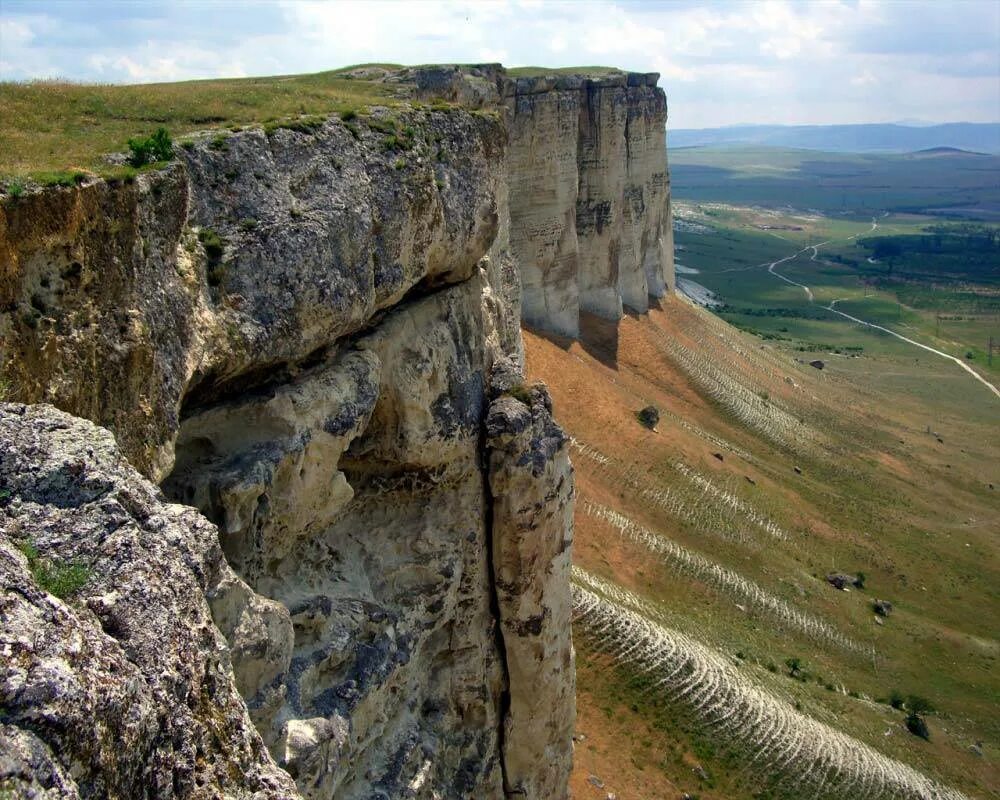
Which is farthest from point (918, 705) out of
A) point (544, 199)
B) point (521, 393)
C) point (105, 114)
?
point (105, 114)

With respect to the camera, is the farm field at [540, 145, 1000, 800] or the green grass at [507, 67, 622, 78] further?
the green grass at [507, 67, 622, 78]

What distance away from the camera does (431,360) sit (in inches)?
599

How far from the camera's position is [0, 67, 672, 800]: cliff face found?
792 centimetres

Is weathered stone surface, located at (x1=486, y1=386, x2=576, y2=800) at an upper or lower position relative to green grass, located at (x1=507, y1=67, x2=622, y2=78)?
lower

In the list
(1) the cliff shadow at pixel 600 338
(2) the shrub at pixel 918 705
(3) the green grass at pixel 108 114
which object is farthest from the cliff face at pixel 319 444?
(1) the cliff shadow at pixel 600 338

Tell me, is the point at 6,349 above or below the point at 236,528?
above

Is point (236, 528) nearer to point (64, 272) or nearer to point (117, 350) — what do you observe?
point (117, 350)

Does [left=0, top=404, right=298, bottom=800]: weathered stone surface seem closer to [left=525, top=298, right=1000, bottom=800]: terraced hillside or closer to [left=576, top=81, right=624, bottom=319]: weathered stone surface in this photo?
[left=525, top=298, right=1000, bottom=800]: terraced hillside

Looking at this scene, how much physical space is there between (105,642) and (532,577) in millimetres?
11350

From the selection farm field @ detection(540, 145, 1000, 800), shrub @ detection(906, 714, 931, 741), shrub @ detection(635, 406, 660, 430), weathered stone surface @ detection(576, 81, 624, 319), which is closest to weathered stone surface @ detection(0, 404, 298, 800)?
farm field @ detection(540, 145, 1000, 800)

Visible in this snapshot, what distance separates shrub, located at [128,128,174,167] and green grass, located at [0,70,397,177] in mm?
372

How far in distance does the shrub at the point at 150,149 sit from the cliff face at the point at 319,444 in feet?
1.05

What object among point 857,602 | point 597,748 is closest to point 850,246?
point 857,602

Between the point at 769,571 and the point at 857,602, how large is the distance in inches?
177
